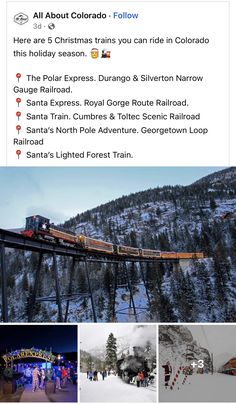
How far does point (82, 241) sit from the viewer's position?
7.15 m

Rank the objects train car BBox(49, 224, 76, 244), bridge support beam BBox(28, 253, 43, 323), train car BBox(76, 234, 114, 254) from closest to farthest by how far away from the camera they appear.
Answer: bridge support beam BBox(28, 253, 43, 323)
train car BBox(49, 224, 76, 244)
train car BBox(76, 234, 114, 254)

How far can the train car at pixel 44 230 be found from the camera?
21.0ft

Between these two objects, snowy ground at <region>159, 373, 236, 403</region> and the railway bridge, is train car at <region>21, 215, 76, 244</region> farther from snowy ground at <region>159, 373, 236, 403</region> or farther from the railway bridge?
snowy ground at <region>159, 373, 236, 403</region>

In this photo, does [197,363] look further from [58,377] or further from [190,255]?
[58,377]

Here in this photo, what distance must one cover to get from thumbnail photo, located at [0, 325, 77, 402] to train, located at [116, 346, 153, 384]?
77 centimetres

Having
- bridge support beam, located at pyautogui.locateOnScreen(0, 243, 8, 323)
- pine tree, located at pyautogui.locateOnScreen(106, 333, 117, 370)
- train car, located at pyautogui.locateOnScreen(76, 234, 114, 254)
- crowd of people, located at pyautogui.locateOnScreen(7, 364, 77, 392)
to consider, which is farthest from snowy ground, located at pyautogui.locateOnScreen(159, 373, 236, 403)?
bridge support beam, located at pyautogui.locateOnScreen(0, 243, 8, 323)

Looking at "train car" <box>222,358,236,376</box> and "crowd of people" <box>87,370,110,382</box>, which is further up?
"train car" <box>222,358,236,376</box>

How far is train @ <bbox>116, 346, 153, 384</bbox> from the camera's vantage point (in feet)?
19.2
